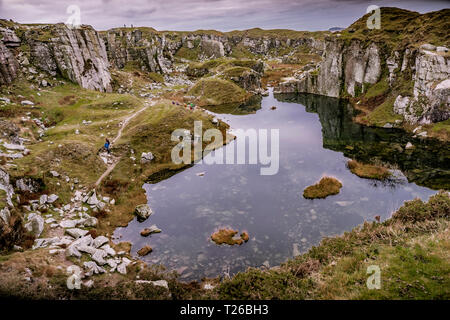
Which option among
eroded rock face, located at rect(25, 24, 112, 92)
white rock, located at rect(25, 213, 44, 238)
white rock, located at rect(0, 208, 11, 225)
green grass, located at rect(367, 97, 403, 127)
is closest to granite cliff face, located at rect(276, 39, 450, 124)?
green grass, located at rect(367, 97, 403, 127)

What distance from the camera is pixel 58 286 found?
17.7 metres

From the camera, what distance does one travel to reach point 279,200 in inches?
1464

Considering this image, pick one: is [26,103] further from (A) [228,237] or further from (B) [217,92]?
(B) [217,92]

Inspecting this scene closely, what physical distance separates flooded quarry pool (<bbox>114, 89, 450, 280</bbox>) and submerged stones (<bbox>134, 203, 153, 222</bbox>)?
0.74m

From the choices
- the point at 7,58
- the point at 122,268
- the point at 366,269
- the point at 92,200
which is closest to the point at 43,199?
the point at 92,200

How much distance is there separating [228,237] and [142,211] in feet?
42.5

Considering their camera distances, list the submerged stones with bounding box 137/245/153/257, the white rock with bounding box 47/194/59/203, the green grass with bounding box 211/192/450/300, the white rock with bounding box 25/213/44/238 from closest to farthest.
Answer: the green grass with bounding box 211/192/450/300 < the white rock with bounding box 25/213/44/238 < the submerged stones with bounding box 137/245/153/257 < the white rock with bounding box 47/194/59/203

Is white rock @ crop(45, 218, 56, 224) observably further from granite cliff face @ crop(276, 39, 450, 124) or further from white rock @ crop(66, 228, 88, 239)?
granite cliff face @ crop(276, 39, 450, 124)

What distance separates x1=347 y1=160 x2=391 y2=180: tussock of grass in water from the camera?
4170cm

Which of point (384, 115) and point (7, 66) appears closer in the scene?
point (7, 66)

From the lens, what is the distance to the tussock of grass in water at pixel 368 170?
137 ft

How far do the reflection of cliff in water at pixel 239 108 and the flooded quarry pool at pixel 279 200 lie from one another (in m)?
33.0
